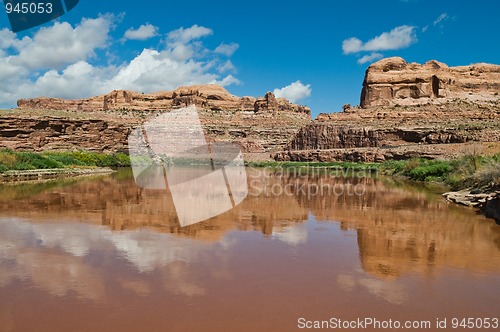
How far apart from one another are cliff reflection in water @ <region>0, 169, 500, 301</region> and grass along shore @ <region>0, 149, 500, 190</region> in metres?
2.62

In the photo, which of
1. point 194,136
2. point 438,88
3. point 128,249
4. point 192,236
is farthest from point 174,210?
point 438,88

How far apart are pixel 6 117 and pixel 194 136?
3939 centimetres

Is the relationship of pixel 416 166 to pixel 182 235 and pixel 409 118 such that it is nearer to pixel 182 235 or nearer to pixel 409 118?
pixel 182 235

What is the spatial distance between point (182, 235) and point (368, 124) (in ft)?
205

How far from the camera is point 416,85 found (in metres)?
77.9

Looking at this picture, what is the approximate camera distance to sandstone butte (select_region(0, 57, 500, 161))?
47906 millimetres

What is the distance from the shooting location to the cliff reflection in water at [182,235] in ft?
19.2

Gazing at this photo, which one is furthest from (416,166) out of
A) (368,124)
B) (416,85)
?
(416,85)

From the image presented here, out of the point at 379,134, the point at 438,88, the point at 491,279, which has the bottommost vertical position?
the point at 491,279

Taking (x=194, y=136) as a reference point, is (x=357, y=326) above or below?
below

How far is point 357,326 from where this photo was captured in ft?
13.8

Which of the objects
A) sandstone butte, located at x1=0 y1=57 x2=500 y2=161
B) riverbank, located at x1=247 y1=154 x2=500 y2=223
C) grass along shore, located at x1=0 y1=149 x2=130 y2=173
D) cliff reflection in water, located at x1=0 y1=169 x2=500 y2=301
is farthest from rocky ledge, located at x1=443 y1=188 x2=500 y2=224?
grass along shore, located at x1=0 y1=149 x2=130 y2=173

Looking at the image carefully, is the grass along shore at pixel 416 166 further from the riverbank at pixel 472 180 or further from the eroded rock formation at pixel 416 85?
the eroded rock formation at pixel 416 85

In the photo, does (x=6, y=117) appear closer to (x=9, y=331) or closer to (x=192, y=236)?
(x=192, y=236)
